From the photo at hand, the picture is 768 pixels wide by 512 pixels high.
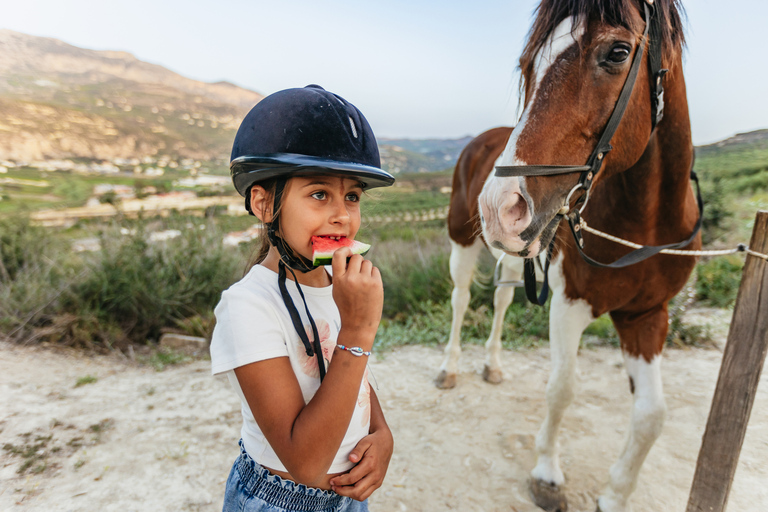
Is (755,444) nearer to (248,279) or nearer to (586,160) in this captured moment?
(586,160)

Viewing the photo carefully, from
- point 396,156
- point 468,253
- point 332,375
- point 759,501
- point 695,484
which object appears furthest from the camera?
point 396,156

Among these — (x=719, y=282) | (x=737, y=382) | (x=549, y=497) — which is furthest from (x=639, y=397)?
(x=719, y=282)

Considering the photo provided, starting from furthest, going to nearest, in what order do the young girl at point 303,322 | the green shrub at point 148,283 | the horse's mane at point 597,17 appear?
1. the green shrub at point 148,283
2. the horse's mane at point 597,17
3. the young girl at point 303,322

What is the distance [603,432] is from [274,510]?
319 centimetres

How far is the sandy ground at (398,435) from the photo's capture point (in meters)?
2.47

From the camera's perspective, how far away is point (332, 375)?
899mm

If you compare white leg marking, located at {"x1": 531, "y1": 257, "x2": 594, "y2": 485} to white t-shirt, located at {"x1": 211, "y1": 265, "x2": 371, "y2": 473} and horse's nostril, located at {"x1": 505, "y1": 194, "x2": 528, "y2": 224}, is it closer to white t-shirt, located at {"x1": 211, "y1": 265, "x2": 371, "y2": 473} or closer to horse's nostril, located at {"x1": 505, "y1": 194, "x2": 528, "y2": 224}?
horse's nostril, located at {"x1": 505, "y1": 194, "x2": 528, "y2": 224}

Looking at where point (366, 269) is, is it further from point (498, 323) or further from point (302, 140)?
point (498, 323)

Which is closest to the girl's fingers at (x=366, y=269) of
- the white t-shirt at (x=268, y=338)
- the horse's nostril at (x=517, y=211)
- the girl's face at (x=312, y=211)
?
the girl's face at (x=312, y=211)

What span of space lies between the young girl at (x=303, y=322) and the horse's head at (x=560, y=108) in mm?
490

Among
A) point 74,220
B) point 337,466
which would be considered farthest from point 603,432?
point 74,220

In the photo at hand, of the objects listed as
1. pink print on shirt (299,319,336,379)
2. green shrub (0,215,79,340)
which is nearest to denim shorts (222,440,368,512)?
pink print on shirt (299,319,336,379)

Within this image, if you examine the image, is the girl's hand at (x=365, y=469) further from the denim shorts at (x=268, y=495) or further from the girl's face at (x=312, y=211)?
the girl's face at (x=312, y=211)

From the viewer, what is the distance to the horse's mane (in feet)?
4.90
